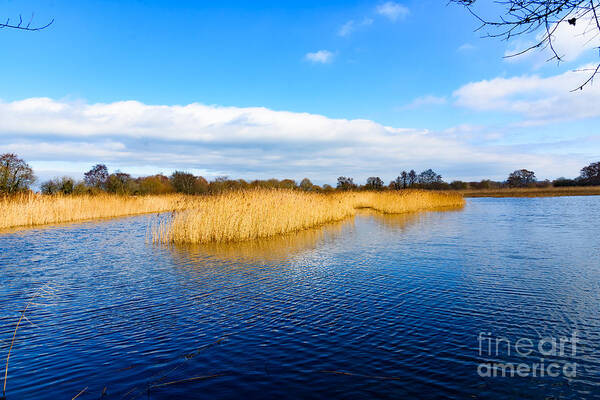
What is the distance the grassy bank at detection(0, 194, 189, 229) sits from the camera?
17391mm

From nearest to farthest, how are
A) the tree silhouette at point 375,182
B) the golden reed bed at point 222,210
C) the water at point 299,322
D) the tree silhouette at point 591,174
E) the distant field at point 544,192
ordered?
the water at point 299,322
the golden reed bed at point 222,210
the tree silhouette at point 375,182
the distant field at point 544,192
the tree silhouette at point 591,174

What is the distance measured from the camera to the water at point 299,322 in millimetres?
3156

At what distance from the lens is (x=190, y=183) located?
42.9m

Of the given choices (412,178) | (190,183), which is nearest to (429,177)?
(412,178)

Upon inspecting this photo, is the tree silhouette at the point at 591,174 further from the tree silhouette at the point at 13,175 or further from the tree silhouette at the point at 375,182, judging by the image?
the tree silhouette at the point at 13,175

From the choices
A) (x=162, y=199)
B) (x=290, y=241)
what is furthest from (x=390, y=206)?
(x=162, y=199)

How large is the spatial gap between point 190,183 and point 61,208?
22728mm

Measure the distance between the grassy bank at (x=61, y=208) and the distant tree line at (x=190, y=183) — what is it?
110 inches

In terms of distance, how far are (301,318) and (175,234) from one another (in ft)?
30.2

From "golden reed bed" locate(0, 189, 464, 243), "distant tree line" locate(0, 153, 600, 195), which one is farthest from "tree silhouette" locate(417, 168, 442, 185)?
"golden reed bed" locate(0, 189, 464, 243)

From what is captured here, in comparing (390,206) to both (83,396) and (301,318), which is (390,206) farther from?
(83,396)

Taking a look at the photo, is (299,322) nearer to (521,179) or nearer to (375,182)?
(375,182)

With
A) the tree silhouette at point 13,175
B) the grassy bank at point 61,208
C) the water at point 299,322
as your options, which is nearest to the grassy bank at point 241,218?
the grassy bank at point 61,208

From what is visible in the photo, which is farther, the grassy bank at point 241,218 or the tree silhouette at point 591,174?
the tree silhouette at point 591,174
